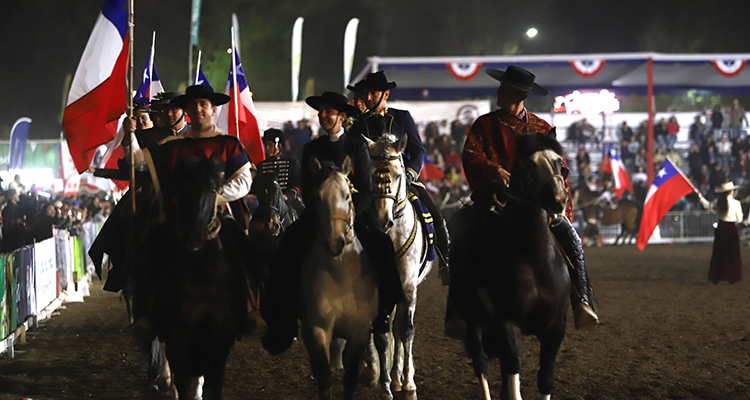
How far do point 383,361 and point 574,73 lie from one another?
28.7 metres

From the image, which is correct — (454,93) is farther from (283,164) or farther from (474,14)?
(283,164)

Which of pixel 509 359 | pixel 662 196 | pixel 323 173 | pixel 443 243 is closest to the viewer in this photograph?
pixel 323 173

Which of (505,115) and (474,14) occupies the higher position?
(474,14)

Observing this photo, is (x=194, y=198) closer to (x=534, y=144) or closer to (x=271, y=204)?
(x=534, y=144)

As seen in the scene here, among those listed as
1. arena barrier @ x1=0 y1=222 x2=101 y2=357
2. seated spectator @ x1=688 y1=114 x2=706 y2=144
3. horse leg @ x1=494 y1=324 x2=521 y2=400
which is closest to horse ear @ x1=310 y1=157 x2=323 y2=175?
horse leg @ x1=494 y1=324 x2=521 y2=400

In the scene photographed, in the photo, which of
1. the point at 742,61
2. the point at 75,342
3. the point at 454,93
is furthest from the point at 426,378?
the point at 454,93

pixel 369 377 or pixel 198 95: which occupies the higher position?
pixel 198 95

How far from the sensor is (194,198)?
481cm

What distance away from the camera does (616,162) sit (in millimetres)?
25859

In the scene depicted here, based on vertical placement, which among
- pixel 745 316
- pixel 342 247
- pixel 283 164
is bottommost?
pixel 745 316

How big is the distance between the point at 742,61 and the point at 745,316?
2108 cm

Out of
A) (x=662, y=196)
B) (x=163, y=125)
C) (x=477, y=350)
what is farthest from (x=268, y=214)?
(x=662, y=196)

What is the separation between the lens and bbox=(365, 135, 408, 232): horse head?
6.30 meters

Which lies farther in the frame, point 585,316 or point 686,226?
point 686,226
